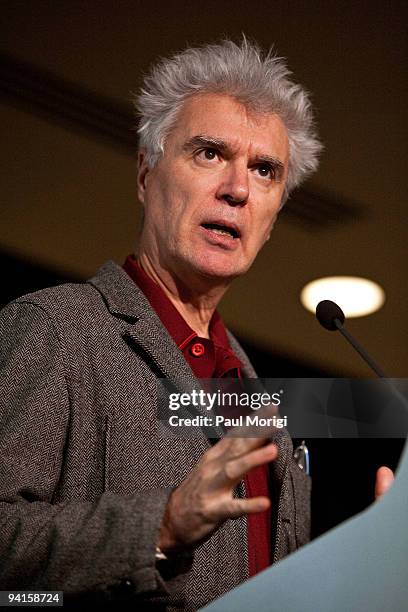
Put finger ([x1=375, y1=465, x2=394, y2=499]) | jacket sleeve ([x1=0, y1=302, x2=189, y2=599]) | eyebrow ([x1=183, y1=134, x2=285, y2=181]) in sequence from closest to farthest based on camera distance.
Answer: jacket sleeve ([x1=0, y1=302, x2=189, y2=599]) < finger ([x1=375, y1=465, x2=394, y2=499]) < eyebrow ([x1=183, y1=134, x2=285, y2=181])

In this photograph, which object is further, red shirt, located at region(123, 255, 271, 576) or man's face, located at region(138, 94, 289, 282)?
man's face, located at region(138, 94, 289, 282)

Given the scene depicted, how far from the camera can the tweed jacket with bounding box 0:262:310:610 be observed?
3.16 feet

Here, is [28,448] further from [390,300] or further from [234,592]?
[390,300]

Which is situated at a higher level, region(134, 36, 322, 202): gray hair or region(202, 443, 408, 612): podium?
region(134, 36, 322, 202): gray hair

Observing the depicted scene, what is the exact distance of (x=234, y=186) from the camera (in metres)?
1.49

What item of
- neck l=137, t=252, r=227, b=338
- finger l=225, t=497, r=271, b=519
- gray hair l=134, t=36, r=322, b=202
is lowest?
finger l=225, t=497, r=271, b=519

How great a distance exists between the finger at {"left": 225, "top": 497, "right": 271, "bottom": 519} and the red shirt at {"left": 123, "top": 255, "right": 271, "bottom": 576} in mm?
439

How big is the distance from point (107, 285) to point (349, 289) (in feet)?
3.21

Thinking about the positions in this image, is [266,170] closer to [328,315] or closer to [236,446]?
[328,315]

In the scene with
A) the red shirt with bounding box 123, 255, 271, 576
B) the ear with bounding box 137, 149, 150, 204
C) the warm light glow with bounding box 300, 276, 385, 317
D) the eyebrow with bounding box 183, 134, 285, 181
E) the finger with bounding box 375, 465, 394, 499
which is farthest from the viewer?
the warm light glow with bounding box 300, 276, 385, 317

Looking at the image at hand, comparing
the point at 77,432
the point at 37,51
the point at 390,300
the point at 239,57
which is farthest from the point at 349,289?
the point at 77,432

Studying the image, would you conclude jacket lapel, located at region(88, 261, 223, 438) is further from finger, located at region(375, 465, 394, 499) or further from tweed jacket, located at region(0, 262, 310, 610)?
finger, located at region(375, 465, 394, 499)

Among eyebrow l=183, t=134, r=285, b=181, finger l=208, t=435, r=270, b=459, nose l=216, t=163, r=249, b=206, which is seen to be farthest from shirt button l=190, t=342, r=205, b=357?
finger l=208, t=435, r=270, b=459

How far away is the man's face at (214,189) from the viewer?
147 centimetres
